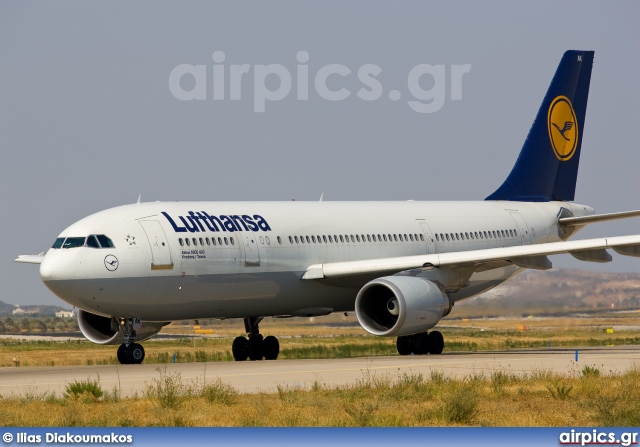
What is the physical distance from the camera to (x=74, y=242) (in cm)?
2920

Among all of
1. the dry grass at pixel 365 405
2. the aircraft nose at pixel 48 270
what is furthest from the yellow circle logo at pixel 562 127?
the dry grass at pixel 365 405

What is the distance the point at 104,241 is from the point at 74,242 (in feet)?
2.25

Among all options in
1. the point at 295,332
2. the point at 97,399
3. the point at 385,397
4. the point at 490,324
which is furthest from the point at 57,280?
the point at 490,324

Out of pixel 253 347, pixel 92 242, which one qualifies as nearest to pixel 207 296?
pixel 92 242

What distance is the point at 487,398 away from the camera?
2027cm

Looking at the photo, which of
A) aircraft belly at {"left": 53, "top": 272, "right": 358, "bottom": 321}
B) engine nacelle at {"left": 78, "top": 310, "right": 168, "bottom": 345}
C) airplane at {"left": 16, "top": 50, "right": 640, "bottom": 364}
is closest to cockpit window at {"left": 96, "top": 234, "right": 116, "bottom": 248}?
airplane at {"left": 16, "top": 50, "right": 640, "bottom": 364}

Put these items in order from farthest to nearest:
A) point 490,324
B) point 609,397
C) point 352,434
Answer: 1. point 490,324
2. point 609,397
3. point 352,434

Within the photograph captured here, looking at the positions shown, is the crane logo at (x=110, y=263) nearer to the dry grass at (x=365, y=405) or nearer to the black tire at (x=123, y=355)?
the black tire at (x=123, y=355)

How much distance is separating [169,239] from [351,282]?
21.3 ft

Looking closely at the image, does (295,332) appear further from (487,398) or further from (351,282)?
(487,398)

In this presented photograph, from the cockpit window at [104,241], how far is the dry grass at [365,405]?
23.8 feet

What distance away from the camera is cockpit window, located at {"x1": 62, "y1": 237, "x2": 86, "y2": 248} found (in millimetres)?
29125

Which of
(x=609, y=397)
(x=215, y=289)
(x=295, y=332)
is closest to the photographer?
(x=609, y=397)

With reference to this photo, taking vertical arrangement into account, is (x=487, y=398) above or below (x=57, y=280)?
below
